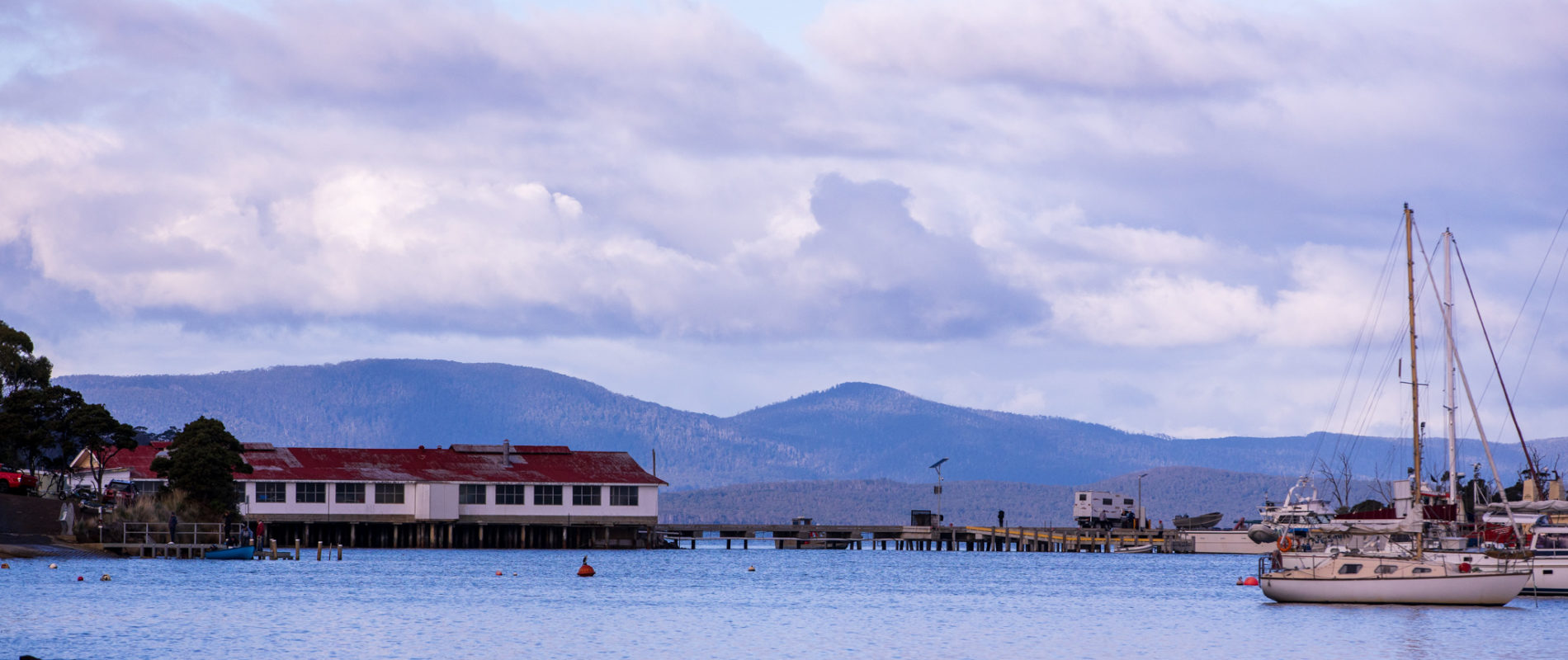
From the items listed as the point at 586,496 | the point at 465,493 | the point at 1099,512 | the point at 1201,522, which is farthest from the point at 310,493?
the point at 1201,522

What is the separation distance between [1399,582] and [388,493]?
78917 mm

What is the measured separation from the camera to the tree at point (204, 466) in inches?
4161

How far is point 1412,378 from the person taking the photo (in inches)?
3216

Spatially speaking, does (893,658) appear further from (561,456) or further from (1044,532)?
(1044,532)

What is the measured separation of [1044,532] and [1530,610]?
103 meters

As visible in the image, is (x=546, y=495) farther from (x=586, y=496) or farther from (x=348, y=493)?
(x=348, y=493)

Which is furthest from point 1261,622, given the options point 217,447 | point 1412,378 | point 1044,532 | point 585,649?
point 1044,532

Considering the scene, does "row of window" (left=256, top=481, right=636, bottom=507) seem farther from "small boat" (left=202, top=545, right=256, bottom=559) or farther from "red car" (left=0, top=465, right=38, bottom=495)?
"red car" (left=0, top=465, right=38, bottom=495)

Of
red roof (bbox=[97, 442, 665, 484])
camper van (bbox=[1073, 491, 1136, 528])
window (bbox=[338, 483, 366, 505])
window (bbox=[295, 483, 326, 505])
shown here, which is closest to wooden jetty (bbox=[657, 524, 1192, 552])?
camper van (bbox=[1073, 491, 1136, 528])

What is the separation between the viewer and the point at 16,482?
8919 centimetres

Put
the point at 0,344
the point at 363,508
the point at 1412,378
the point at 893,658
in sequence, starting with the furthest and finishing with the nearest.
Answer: the point at 363,508
the point at 0,344
the point at 1412,378
the point at 893,658

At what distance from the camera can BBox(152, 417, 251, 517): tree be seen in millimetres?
105688

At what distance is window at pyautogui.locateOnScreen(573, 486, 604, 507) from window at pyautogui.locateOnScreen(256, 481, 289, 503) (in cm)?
1963

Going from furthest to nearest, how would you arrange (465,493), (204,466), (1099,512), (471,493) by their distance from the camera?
(1099,512) → (471,493) → (465,493) → (204,466)
